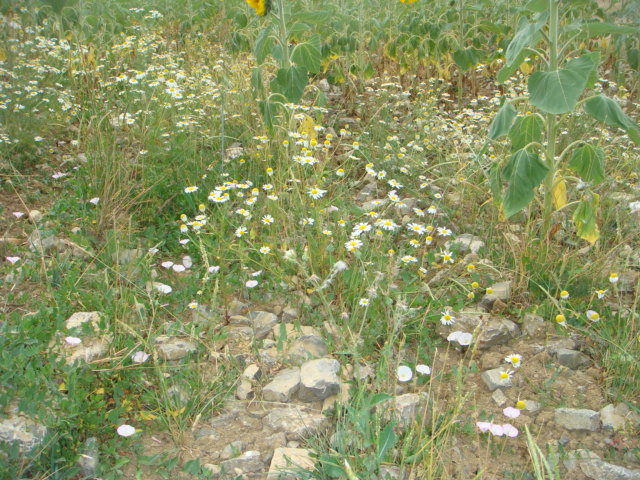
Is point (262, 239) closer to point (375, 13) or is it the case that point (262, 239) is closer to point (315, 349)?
point (315, 349)

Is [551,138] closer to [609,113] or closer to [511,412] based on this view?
[609,113]

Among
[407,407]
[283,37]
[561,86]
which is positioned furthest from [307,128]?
[407,407]

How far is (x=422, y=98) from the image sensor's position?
4.39 meters

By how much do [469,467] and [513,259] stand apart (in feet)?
3.67

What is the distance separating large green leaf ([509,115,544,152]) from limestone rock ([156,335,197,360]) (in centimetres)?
149

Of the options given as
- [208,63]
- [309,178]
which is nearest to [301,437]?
[309,178]

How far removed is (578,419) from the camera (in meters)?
1.96

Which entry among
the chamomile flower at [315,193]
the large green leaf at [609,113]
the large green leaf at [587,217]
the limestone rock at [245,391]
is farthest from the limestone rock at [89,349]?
the large green leaf at [609,113]

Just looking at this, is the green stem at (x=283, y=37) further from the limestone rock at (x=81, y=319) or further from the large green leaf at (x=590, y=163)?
the limestone rock at (x=81, y=319)

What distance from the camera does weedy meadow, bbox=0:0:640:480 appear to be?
1852 mm

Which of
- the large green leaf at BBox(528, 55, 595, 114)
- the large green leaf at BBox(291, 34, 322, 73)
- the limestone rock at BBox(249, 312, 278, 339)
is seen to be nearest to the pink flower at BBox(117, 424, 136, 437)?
the limestone rock at BBox(249, 312, 278, 339)

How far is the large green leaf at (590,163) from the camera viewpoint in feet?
7.98

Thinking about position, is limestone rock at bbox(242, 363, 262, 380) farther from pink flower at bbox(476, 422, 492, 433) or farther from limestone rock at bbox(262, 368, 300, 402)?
pink flower at bbox(476, 422, 492, 433)

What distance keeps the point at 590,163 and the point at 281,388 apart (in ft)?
4.85
